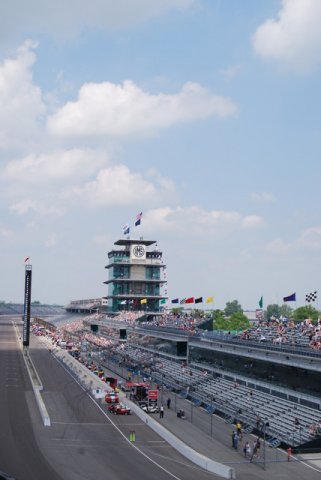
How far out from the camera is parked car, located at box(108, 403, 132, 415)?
174 feet

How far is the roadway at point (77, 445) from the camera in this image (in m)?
33.9

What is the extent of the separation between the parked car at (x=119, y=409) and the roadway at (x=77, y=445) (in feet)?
2.46

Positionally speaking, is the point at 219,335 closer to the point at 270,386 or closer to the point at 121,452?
the point at 270,386

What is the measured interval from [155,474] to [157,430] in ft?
39.5

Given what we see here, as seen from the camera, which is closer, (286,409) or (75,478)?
(75,478)

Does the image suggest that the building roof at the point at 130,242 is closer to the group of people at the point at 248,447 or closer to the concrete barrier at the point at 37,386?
the concrete barrier at the point at 37,386

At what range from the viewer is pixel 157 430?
1802 inches

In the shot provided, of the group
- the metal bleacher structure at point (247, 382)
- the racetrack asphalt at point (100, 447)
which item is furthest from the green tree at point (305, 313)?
the racetrack asphalt at point (100, 447)

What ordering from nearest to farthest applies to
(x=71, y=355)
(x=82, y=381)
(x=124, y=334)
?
1. (x=82, y=381)
2. (x=71, y=355)
3. (x=124, y=334)

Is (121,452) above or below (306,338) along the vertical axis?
below

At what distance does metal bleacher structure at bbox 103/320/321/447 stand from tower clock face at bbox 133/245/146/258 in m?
60.2

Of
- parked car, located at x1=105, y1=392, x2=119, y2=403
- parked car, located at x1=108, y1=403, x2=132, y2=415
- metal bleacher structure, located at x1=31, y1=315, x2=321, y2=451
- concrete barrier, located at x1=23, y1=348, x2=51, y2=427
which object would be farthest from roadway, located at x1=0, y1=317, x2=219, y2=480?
metal bleacher structure, located at x1=31, y1=315, x2=321, y2=451

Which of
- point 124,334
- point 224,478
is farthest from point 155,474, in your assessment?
point 124,334

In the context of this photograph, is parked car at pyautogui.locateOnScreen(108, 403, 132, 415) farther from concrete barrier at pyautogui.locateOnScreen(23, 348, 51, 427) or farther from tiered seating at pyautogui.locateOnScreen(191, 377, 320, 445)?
tiered seating at pyautogui.locateOnScreen(191, 377, 320, 445)
